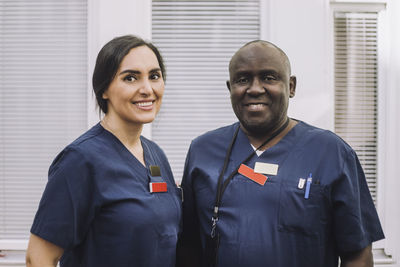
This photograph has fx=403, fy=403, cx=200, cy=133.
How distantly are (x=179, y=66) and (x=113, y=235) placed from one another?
5.00ft

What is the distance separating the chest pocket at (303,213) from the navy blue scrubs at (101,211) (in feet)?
1.44

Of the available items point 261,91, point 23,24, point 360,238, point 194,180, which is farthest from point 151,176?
point 23,24

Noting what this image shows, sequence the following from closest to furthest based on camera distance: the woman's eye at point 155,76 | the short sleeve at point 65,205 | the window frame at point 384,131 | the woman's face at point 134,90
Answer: the short sleeve at point 65,205 < the woman's face at point 134,90 < the woman's eye at point 155,76 < the window frame at point 384,131

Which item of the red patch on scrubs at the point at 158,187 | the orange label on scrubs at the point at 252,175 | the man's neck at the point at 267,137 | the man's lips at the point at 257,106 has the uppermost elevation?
the man's lips at the point at 257,106

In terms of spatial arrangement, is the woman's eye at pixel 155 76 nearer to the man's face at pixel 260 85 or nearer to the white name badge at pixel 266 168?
the man's face at pixel 260 85

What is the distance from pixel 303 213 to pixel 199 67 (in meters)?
1.43

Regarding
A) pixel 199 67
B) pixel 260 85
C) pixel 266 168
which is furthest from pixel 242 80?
pixel 199 67

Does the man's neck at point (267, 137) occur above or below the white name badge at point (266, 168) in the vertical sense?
above

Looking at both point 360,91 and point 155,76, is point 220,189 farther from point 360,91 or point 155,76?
point 360,91

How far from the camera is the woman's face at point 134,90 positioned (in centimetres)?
148

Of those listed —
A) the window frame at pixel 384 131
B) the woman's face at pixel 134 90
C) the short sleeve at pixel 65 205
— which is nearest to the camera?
the short sleeve at pixel 65 205

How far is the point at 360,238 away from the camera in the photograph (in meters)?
1.55

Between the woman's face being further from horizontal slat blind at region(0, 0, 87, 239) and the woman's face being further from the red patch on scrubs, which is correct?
horizontal slat blind at region(0, 0, 87, 239)

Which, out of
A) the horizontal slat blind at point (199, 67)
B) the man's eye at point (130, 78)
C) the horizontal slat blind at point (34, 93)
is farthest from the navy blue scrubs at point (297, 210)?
the horizontal slat blind at point (34, 93)
